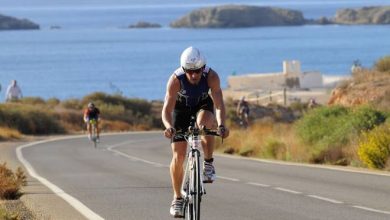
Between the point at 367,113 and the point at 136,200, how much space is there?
11261 mm

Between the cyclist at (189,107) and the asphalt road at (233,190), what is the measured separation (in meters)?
1.90

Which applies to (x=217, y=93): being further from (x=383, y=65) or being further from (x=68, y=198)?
(x=383, y=65)

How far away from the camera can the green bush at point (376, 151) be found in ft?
67.3

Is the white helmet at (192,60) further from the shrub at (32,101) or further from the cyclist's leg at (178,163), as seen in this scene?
the shrub at (32,101)

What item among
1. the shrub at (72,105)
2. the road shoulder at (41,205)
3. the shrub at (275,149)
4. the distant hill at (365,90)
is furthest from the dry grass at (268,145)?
the shrub at (72,105)

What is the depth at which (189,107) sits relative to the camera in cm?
1110

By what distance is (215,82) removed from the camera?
434 inches

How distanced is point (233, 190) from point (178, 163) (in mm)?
5567

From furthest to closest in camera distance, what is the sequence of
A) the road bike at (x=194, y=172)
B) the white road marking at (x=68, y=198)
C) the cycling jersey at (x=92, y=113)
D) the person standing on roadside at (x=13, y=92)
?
the person standing on roadside at (x=13, y=92), the cycling jersey at (x=92, y=113), the white road marking at (x=68, y=198), the road bike at (x=194, y=172)

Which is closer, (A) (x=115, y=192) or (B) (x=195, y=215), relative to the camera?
(B) (x=195, y=215)

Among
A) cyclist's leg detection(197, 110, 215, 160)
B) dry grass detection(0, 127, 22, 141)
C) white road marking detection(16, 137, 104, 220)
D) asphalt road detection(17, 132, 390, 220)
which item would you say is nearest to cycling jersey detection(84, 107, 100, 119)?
dry grass detection(0, 127, 22, 141)

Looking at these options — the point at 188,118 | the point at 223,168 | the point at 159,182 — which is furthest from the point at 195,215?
the point at 223,168

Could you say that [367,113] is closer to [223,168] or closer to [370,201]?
[223,168]

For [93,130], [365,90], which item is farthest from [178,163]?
[93,130]
